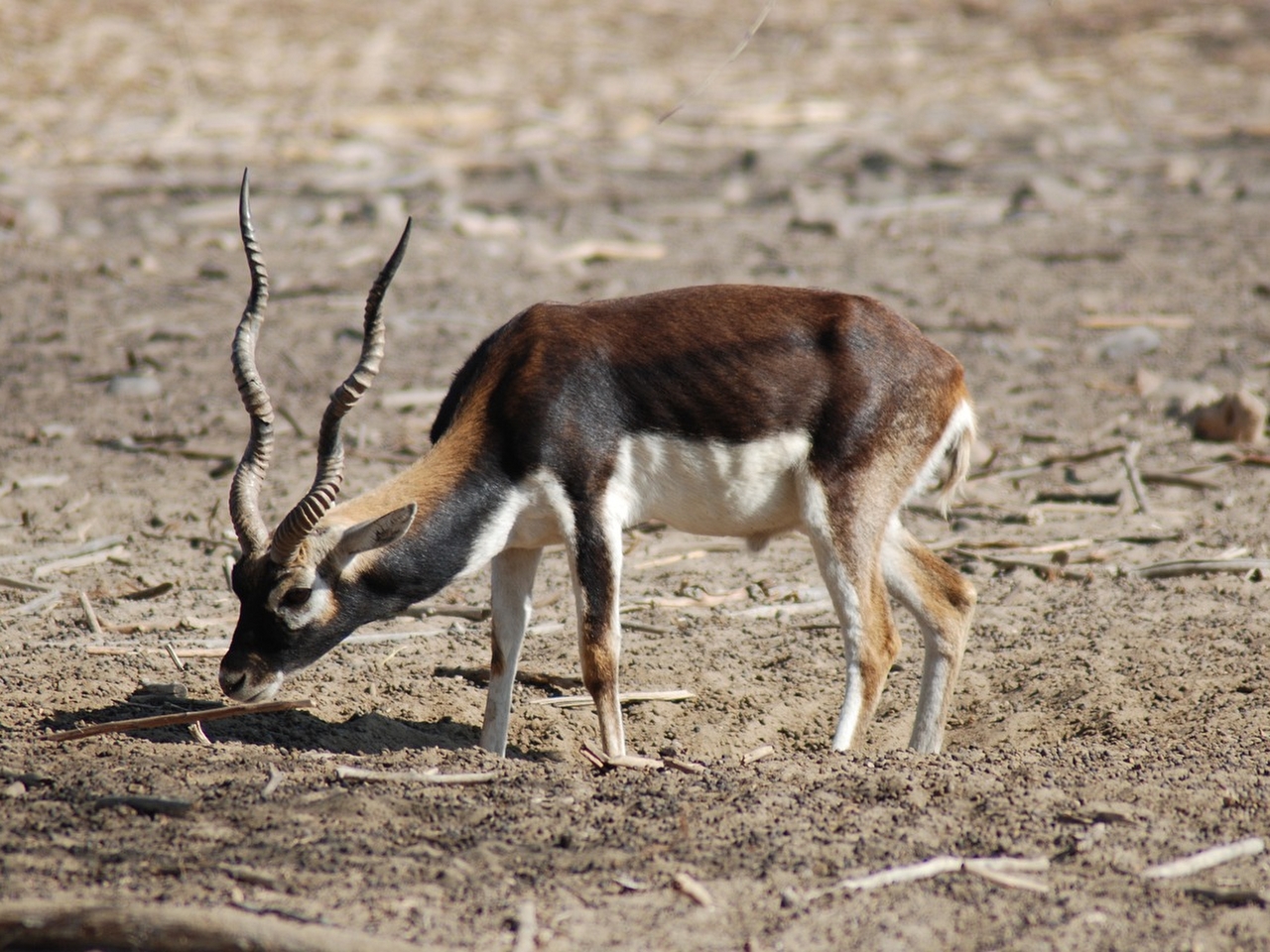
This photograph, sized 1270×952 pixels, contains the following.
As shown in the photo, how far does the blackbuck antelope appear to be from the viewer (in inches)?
246

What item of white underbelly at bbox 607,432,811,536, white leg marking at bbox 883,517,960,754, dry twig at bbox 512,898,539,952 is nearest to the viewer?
dry twig at bbox 512,898,539,952

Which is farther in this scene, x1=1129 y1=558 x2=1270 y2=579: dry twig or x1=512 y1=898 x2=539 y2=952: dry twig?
x1=1129 y1=558 x2=1270 y2=579: dry twig

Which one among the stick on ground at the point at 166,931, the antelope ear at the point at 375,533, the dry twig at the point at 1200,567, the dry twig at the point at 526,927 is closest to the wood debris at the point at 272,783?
the antelope ear at the point at 375,533

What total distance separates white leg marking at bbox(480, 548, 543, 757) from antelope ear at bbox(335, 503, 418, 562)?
2.55 ft

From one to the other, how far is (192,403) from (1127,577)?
23.2 feet

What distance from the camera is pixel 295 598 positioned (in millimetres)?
6230

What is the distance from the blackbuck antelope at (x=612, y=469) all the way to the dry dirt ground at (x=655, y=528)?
2.00ft

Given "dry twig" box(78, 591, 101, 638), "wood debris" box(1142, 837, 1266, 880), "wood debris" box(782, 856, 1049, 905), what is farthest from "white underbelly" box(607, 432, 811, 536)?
"dry twig" box(78, 591, 101, 638)

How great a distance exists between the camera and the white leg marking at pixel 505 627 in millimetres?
6887

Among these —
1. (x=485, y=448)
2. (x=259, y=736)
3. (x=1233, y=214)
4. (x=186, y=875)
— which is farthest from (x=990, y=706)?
(x=1233, y=214)

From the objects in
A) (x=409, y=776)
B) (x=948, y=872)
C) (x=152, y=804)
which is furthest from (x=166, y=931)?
(x=948, y=872)

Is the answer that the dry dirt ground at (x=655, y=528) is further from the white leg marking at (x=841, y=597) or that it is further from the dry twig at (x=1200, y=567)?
the white leg marking at (x=841, y=597)

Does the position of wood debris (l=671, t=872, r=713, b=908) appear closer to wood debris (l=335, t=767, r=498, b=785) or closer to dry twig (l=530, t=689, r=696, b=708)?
wood debris (l=335, t=767, r=498, b=785)

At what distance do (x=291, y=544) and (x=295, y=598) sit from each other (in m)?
0.29
